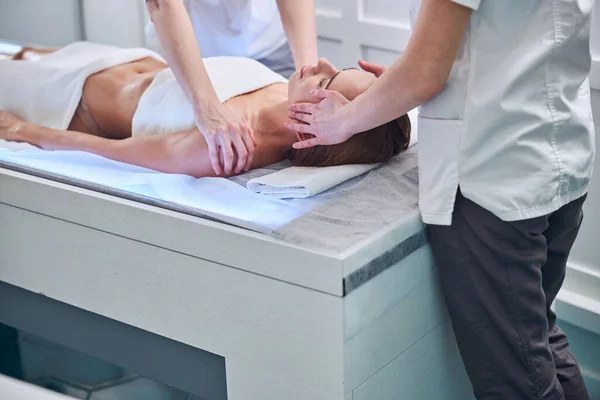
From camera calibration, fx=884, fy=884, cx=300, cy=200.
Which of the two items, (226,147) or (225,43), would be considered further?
(225,43)

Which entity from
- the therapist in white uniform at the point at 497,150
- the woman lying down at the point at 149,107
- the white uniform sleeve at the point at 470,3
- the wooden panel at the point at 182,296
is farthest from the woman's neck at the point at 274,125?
the white uniform sleeve at the point at 470,3

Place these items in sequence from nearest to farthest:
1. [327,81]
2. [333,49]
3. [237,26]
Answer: [327,81] → [237,26] → [333,49]

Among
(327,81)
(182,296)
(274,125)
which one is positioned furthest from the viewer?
(274,125)

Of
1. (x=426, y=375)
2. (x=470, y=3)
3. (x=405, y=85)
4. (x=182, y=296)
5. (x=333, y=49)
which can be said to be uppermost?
(x=470, y=3)

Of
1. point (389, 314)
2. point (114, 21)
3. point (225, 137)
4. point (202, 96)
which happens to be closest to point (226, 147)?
point (225, 137)

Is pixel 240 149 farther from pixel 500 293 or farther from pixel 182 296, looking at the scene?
pixel 500 293

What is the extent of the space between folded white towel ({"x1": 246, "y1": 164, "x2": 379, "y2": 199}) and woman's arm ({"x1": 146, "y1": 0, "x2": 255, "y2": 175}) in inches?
3.5

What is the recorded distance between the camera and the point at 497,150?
154 centimetres

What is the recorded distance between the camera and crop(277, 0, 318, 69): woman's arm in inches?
91.3

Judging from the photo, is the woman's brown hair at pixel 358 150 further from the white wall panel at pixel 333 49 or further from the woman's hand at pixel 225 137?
the white wall panel at pixel 333 49

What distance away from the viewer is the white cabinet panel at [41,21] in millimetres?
2898

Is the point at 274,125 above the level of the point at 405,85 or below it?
below

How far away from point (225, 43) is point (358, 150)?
83cm

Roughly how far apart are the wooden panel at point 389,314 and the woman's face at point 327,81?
38 centimetres
